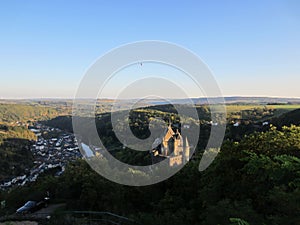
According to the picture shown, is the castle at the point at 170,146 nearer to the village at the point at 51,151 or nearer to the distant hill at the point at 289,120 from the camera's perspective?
the distant hill at the point at 289,120

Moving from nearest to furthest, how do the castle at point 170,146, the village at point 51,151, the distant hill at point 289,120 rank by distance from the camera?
the castle at point 170,146
the distant hill at point 289,120
the village at point 51,151

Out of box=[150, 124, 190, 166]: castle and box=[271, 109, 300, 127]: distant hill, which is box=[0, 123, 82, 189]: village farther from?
box=[271, 109, 300, 127]: distant hill

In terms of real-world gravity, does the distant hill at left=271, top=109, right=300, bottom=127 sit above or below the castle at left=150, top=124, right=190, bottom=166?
above

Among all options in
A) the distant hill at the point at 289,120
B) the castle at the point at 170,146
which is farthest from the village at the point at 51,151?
the distant hill at the point at 289,120

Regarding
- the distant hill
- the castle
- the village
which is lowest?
the village

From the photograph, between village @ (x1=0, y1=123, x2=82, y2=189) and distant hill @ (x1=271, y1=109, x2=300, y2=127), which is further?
village @ (x1=0, y1=123, x2=82, y2=189)

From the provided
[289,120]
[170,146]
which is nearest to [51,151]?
[170,146]

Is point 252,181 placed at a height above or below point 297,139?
below

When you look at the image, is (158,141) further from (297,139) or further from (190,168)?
(297,139)

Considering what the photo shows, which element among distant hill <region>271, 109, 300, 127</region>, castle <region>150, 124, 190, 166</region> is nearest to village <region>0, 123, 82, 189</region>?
castle <region>150, 124, 190, 166</region>

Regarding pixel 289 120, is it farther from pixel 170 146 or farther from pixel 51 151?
pixel 51 151

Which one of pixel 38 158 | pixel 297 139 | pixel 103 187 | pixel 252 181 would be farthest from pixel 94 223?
pixel 38 158
